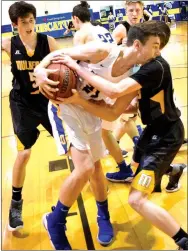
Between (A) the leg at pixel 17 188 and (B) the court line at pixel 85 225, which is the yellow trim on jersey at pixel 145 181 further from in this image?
(A) the leg at pixel 17 188

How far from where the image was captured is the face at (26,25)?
2.83m

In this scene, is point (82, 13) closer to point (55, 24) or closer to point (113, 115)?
point (113, 115)

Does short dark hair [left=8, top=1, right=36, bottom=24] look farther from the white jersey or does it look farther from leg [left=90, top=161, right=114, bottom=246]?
leg [left=90, top=161, right=114, bottom=246]

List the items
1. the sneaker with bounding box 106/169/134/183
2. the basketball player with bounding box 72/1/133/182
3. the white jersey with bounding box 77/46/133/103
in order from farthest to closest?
1. the sneaker with bounding box 106/169/134/183
2. the basketball player with bounding box 72/1/133/182
3. the white jersey with bounding box 77/46/133/103

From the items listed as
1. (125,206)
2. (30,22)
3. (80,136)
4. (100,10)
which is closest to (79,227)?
(125,206)

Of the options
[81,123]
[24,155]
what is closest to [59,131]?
[81,123]

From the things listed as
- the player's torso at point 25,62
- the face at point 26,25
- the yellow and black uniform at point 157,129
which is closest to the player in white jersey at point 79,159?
the yellow and black uniform at point 157,129

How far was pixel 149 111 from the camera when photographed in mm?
2330

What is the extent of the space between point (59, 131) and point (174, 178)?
4.40ft

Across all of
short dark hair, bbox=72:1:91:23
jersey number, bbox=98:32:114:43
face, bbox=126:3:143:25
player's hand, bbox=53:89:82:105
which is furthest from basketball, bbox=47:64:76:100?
short dark hair, bbox=72:1:91:23

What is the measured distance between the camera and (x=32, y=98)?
9.86 ft

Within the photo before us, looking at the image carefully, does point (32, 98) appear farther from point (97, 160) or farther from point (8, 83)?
point (8, 83)

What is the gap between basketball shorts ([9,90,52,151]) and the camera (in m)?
2.91

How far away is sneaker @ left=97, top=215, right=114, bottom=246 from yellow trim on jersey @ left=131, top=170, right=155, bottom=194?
0.59 meters
